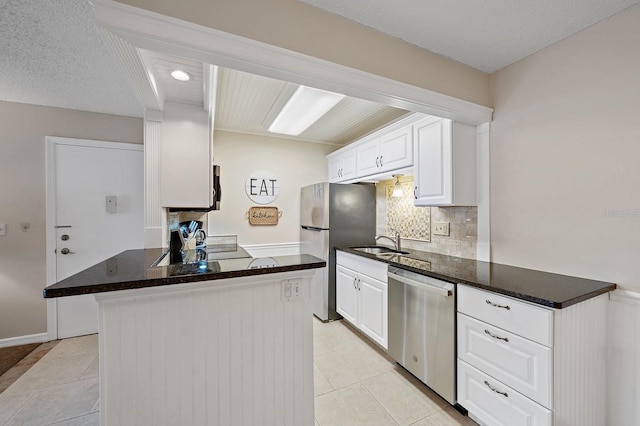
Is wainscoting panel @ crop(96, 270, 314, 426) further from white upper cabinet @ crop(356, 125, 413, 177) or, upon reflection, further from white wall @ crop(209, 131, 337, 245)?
white wall @ crop(209, 131, 337, 245)

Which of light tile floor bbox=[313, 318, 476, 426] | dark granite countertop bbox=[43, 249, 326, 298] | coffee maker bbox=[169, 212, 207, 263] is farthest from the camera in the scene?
coffee maker bbox=[169, 212, 207, 263]

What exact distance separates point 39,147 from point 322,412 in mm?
3655

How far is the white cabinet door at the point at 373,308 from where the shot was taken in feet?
7.63

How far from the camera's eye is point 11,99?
252 centimetres

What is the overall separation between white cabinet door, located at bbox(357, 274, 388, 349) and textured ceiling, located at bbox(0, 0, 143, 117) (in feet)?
9.09

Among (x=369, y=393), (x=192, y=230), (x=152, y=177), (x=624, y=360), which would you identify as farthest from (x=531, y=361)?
(x=192, y=230)

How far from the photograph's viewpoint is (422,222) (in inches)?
109

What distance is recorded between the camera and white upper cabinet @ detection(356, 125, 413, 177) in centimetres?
244

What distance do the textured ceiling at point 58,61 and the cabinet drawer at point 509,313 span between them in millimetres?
2770

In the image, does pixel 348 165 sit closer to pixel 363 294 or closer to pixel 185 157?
pixel 363 294

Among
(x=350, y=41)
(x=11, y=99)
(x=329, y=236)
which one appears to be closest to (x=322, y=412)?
(x=329, y=236)

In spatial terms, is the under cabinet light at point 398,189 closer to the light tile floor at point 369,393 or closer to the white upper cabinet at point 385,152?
the white upper cabinet at point 385,152

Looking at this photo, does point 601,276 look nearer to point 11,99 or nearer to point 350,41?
point 350,41

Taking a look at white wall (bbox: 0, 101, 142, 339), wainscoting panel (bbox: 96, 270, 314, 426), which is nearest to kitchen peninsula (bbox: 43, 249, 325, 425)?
wainscoting panel (bbox: 96, 270, 314, 426)
